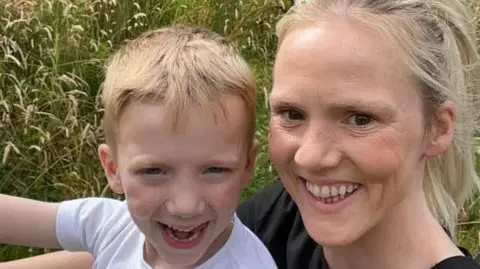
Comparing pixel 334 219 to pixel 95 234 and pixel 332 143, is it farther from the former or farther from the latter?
pixel 95 234

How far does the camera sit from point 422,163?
2031mm

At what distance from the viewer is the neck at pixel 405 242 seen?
2.01 meters

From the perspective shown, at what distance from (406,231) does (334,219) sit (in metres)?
0.20

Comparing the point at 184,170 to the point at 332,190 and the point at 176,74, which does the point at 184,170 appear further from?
the point at 332,190

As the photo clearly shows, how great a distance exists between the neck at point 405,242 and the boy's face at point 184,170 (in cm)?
31

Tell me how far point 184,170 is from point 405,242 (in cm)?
50

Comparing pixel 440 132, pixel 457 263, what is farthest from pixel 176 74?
pixel 457 263

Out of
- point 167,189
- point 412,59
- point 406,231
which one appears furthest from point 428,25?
point 167,189

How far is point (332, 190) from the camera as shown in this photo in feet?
6.27

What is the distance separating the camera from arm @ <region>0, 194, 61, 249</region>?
2112mm

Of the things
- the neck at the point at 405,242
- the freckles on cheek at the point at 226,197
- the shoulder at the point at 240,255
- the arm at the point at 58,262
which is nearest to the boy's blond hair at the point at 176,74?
the freckles on cheek at the point at 226,197

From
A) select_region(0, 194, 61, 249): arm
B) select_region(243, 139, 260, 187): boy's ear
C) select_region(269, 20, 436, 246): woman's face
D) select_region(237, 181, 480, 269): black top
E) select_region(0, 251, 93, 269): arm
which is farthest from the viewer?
select_region(0, 251, 93, 269): arm

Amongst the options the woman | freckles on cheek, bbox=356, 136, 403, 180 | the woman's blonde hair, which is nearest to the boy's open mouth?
the woman

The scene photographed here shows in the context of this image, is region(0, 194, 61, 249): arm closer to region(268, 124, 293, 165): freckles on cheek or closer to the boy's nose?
the boy's nose
